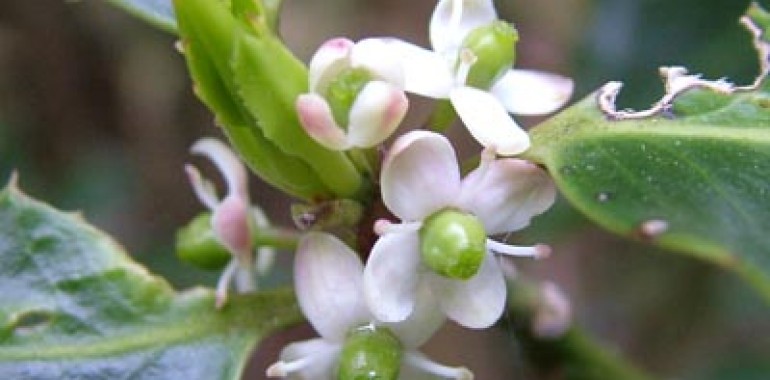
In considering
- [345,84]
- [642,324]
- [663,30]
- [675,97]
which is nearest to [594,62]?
[663,30]

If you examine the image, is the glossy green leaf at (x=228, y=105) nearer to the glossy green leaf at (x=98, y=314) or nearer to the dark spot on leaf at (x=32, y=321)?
the glossy green leaf at (x=98, y=314)

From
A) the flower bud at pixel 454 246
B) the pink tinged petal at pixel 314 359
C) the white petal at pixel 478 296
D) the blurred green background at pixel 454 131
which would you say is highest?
the flower bud at pixel 454 246

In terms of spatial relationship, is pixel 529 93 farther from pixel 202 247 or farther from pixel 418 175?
pixel 202 247

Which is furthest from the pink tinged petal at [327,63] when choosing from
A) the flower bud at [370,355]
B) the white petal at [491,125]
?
the flower bud at [370,355]

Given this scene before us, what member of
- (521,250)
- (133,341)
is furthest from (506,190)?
(133,341)

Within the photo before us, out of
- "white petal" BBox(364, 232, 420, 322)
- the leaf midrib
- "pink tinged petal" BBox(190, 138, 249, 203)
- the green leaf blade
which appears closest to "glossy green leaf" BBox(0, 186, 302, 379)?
the leaf midrib

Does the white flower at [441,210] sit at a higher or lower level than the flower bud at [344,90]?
lower

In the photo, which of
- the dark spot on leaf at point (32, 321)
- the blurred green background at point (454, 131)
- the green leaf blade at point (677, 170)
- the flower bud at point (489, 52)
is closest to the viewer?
the green leaf blade at point (677, 170)
